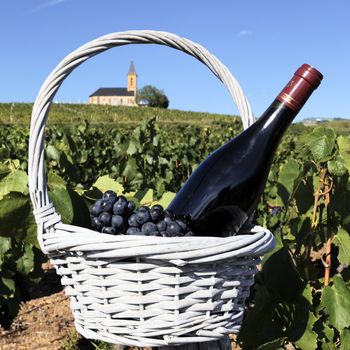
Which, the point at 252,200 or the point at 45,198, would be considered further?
the point at 252,200

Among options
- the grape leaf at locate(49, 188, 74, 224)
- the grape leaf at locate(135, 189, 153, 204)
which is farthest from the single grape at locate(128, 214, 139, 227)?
the grape leaf at locate(135, 189, 153, 204)

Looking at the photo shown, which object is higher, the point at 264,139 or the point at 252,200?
the point at 264,139

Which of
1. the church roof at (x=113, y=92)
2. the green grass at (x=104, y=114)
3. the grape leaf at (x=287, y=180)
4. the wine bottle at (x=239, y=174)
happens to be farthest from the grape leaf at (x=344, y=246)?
the church roof at (x=113, y=92)

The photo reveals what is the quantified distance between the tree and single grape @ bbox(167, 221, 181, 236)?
68940 mm

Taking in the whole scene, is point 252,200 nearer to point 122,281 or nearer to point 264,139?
point 264,139

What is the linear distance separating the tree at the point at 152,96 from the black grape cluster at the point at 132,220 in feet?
226

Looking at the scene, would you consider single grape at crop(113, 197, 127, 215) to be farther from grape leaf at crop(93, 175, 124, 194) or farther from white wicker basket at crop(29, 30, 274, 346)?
grape leaf at crop(93, 175, 124, 194)

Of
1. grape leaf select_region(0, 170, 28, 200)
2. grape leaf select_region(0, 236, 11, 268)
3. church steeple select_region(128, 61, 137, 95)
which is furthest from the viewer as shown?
church steeple select_region(128, 61, 137, 95)

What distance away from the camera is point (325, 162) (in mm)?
1857

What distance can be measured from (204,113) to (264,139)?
48440mm

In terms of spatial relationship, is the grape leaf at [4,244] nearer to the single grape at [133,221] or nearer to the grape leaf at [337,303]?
the grape leaf at [337,303]

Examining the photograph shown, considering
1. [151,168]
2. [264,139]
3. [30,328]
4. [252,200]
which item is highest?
[264,139]

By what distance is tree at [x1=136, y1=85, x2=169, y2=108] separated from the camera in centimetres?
6981

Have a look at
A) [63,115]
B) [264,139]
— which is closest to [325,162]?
[264,139]
